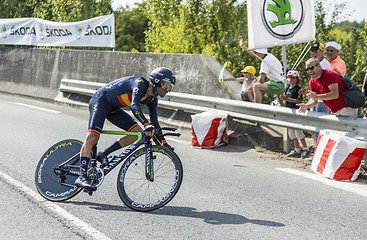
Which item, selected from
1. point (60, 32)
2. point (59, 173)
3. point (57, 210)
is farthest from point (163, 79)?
point (60, 32)

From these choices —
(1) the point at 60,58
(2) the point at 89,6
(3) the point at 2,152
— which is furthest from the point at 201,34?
(3) the point at 2,152

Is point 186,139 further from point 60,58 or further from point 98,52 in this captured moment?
point 60,58

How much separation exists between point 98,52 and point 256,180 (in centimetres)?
871

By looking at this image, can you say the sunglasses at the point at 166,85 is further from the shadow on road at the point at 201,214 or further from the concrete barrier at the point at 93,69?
the concrete barrier at the point at 93,69

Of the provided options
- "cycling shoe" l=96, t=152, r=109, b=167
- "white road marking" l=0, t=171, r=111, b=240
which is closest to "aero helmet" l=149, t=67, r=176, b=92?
"cycling shoe" l=96, t=152, r=109, b=167

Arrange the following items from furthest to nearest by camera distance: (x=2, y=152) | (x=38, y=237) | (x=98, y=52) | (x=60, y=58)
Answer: (x=60, y=58), (x=98, y=52), (x=2, y=152), (x=38, y=237)

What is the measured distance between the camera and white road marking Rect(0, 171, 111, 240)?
488 cm

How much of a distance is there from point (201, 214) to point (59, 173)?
1.78 meters

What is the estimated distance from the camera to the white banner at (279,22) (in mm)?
9391

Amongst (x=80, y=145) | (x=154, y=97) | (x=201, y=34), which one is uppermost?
(x=201, y=34)

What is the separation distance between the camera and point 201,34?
3142 cm

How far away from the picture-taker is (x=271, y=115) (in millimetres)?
9055

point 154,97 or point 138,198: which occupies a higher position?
point 154,97

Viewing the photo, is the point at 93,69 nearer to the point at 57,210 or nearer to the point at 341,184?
the point at 341,184
